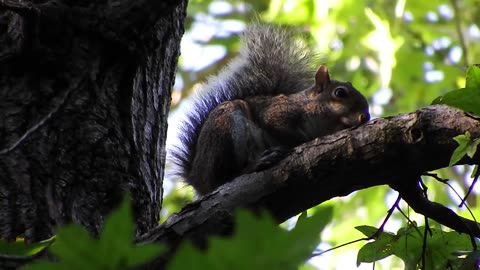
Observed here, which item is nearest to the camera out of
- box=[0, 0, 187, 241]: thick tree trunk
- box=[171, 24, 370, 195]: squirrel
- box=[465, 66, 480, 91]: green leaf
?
box=[465, 66, 480, 91]: green leaf

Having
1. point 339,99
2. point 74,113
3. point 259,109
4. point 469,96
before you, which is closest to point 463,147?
point 469,96

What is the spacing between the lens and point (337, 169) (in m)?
1.33

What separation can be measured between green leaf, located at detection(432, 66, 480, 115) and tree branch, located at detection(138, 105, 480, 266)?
99mm

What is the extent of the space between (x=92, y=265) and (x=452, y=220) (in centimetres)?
89

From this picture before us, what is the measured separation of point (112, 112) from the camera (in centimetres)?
161

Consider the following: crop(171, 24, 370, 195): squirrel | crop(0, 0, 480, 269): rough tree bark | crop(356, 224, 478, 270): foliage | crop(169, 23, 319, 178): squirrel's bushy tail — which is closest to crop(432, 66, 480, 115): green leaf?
crop(0, 0, 480, 269): rough tree bark

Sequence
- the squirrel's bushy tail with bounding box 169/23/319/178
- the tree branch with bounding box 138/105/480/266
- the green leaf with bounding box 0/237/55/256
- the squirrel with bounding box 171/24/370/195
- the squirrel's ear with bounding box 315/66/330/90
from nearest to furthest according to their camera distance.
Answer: the green leaf with bounding box 0/237/55/256, the tree branch with bounding box 138/105/480/266, the squirrel with bounding box 171/24/370/195, the squirrel's bushy tail with bounding box 169/23/319/178, the squirrel's ear with bounding box 315/66/330/90

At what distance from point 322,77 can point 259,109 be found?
41 centimetres

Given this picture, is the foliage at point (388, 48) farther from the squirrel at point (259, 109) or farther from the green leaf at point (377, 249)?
the green leaf at point (377, 249)

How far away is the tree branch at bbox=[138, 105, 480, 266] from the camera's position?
1286mm

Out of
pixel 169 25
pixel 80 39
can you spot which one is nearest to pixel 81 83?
pixel 80 39

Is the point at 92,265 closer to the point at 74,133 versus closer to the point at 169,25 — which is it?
the point at 74,133

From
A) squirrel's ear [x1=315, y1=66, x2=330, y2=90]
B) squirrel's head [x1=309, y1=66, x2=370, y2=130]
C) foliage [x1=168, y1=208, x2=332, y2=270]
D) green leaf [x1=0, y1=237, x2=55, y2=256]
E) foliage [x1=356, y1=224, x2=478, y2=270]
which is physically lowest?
foliage [x1=168, y1=208, x2=332, y2=270]

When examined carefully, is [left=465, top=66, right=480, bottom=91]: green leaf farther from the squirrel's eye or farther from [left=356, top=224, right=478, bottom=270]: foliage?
the squirrel's eye
